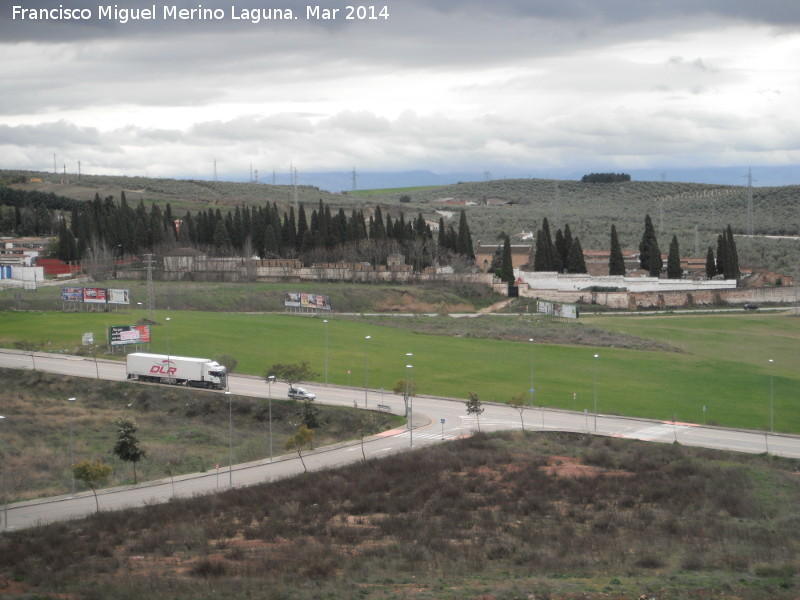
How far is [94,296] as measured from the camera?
76500 mm

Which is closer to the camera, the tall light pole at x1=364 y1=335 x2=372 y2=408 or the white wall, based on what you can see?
the tall light pole at x1=364 y1=335 x2=372 y2=408

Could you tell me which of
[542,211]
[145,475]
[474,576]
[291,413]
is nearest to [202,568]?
[474,576]

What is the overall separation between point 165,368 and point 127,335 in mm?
8779

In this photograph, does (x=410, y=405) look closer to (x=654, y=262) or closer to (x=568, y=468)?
(x=568, y=468)

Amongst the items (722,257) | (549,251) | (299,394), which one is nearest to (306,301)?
(549,251)

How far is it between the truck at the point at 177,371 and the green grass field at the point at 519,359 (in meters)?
5.28

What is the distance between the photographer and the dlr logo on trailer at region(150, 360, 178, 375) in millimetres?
54406

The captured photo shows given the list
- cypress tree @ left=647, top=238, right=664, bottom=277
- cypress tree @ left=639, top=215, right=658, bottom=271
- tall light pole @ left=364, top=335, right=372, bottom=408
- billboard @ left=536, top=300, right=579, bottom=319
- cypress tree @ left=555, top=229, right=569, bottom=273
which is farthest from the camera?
cypress tree @ left=555, top=229, right=569, bottom=273

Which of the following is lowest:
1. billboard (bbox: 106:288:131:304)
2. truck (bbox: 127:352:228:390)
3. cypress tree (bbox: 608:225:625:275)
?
truck (bbox: 127:352:228:390)

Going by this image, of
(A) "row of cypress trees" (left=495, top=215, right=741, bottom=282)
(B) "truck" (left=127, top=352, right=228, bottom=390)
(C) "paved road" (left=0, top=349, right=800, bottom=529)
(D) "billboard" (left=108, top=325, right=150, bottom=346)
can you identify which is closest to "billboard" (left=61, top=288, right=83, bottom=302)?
(D) "billboard" (left=108, top=325, right=150, bottom=346)

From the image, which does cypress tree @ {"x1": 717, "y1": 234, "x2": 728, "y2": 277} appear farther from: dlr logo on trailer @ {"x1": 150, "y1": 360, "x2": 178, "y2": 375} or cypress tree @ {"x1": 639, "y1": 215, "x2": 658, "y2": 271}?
dlr logo on trailer @ {"x1": 150, "y1": 360, "x2": 178, "y2": 375}

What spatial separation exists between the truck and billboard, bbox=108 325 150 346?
6.70m

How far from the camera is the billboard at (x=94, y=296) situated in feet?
250

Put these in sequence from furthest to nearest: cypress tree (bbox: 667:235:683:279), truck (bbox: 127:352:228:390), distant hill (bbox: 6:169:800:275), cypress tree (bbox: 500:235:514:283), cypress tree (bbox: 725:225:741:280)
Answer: distant hill (bbox: 6:169:800:275)
cypress tree (bbox: 725:225:741:280)
cypress tree (bbox: 667:235:683:279)
cypress tree (bbox: 500:235:514:283)
truck (bbox: 127:352:228:390)
